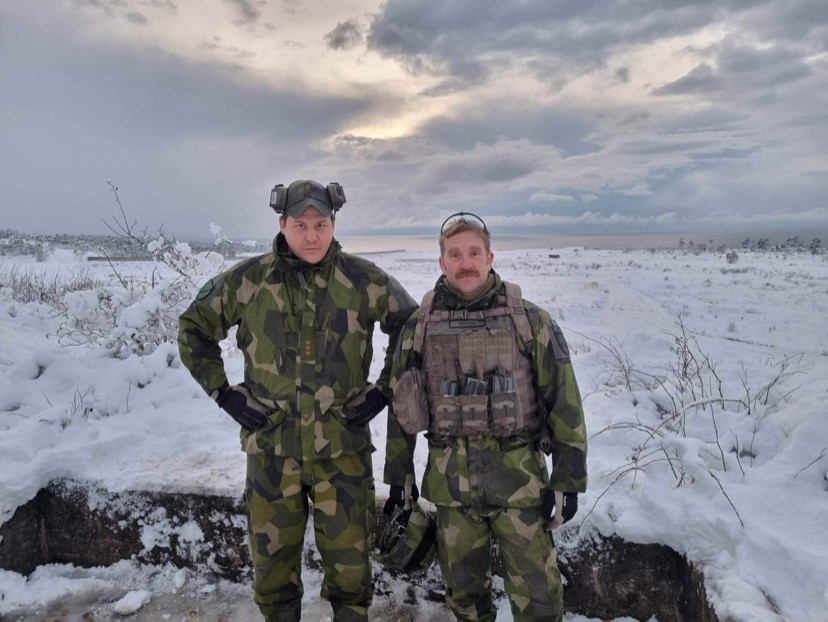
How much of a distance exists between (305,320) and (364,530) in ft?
3.75

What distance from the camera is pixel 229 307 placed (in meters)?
2.68

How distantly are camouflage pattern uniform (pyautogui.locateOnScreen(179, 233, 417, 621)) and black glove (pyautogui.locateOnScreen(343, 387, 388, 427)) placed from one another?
4 centimetres

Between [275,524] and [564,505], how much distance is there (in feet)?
4.76

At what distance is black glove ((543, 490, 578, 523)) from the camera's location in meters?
2.22

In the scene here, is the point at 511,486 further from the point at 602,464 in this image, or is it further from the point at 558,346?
the point at 602,464

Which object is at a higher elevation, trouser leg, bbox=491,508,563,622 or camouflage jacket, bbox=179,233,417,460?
camouflage jacket, bbox=179,233,417,460

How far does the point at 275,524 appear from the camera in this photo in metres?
2.52

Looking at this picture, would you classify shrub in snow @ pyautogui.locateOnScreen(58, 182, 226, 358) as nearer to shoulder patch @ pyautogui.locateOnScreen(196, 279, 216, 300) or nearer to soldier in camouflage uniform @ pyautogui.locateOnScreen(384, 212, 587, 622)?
shoulder patch @ pyautogui.locateOnScreen(196, 279, 216, 300)

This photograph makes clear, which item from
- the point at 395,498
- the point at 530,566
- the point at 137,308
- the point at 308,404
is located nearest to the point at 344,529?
the point at 395,498

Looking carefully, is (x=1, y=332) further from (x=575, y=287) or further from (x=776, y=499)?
(x=575, y=287)

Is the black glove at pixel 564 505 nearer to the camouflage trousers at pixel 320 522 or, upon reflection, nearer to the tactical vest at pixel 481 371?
the tactical vest at pixel 481 371

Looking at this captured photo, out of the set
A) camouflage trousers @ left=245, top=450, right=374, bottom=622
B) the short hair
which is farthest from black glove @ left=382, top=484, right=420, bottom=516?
the short hair

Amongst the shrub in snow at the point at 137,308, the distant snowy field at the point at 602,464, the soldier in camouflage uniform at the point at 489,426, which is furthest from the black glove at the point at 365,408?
the shrub in snow at the point at 137,308

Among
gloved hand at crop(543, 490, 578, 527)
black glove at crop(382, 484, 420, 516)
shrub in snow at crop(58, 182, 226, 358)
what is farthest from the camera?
shrub in snow at crop(58, 182, 226, 358)
